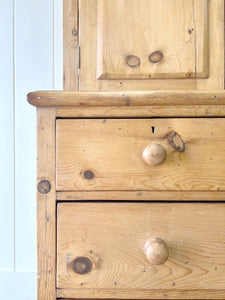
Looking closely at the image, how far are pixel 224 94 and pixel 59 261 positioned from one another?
0.49 m

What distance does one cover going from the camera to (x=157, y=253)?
0.54 m

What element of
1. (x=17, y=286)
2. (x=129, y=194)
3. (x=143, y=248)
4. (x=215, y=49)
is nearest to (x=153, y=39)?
(x=215, y=49)

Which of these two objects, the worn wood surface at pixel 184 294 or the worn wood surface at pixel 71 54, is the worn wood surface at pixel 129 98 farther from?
the worn wood surface at pixel 184 294

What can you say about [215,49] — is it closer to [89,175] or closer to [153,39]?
[153,39]

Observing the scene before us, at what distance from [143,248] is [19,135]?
730 millimetres

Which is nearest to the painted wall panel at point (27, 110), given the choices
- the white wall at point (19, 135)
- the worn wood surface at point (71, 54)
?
the white wall at point (19, 135)

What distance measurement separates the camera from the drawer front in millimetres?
579

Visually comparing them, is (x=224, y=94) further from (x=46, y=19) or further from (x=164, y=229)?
(x=46, y=19)

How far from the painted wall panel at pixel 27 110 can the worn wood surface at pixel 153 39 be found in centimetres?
50

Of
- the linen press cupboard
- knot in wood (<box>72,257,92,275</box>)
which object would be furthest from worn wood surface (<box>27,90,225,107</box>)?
knot in wood (<box>72,257,92,275</box>)

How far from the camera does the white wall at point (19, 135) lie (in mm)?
1093

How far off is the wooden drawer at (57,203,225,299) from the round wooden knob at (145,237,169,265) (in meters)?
0.03

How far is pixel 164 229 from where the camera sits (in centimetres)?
58

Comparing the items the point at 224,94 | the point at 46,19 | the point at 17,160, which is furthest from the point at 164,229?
the point at 46,19
